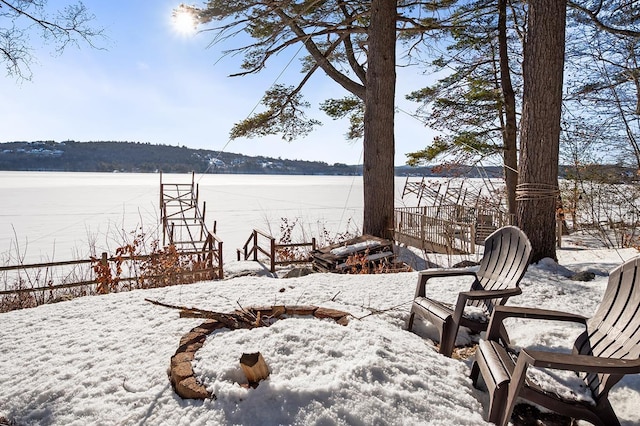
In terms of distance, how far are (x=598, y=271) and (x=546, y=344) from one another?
217 cm

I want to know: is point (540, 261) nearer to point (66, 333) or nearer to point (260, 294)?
point (260, 294)

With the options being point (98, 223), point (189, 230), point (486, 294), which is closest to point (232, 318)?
point (486, 294)

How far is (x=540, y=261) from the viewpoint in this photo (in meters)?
4.19

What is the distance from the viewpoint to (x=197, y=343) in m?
2.09

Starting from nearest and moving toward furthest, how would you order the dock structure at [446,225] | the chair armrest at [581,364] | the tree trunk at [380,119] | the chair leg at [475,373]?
1. the chair armrest at [581,364]
2. the chair leg at [475,373]
3. the tree trunk at [380,119]
4. the dock structure at [446,225]

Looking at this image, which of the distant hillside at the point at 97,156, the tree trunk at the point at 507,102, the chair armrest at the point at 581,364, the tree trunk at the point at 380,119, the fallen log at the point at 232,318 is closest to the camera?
the chair armrest at the point at 581,364

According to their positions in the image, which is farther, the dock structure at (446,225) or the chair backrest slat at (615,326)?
the dock structure at (446,225)

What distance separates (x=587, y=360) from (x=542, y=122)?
3554 millimetres

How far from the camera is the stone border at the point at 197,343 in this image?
1665 mm

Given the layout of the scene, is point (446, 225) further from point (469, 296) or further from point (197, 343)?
point (197, 343)

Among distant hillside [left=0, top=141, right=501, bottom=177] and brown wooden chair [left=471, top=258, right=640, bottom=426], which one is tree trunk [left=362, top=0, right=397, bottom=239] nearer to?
brown wooden chair [left=471, top=258, right=640, bottom=426]

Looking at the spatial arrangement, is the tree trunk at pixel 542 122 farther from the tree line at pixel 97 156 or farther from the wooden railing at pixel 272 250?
the tree line at pixel 97 156

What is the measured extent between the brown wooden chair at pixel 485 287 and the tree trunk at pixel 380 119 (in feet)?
12.2

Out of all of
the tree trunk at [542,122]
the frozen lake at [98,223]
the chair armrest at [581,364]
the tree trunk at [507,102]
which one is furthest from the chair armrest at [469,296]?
the tree trunk at [507,102]
